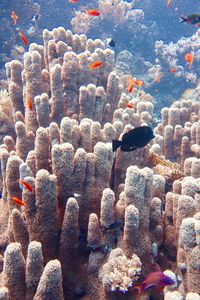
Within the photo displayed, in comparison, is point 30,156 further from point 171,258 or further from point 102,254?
point 171,258

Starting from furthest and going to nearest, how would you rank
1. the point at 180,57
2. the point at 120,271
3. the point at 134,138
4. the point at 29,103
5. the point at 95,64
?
the point at 180,57, the point at 95,64, the point at 29,103, the point at 134,138, the point at 120,271

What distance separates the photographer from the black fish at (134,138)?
3.22 metres

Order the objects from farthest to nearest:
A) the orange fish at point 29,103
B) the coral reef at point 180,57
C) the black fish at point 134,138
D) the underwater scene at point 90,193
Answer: the coral reef at point 180,57 → the orange fish at point 29,103 → the black fish at point 134,138 → the underwater scene at point 90,193

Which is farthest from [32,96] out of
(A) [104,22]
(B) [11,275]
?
(A) [104,22]

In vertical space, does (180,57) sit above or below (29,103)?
above

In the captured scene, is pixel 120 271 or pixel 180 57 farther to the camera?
pixel 180 57

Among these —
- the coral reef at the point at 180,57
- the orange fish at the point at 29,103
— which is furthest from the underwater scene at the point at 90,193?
the coral reef at the point at 180,57

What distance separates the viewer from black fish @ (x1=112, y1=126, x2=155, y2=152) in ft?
10.6

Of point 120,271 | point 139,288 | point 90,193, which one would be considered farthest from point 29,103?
point 139,288

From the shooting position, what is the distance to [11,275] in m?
2.57

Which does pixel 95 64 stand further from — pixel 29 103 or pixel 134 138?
pixel 134 138

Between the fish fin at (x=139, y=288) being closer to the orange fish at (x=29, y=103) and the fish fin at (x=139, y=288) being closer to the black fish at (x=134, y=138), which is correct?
the black fish at (x=134, y=138)

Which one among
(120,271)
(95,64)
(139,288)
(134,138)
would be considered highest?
(95,64)

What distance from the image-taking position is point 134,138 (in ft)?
10.6
